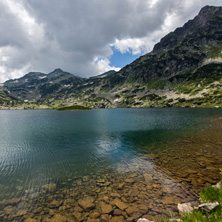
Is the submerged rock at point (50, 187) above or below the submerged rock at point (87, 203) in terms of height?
below

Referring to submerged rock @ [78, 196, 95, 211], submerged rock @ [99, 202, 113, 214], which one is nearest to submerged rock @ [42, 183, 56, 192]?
submerged rock @ [78, 196, 95, 211]

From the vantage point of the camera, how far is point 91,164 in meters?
22.3

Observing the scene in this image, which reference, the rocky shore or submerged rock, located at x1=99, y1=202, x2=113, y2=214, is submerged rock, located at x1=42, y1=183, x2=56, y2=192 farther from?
submerged rock, located at x1=99, y1=202, x2=113, y2=214

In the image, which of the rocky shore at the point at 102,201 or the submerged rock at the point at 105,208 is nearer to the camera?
the rocky shore at the point at 102,201

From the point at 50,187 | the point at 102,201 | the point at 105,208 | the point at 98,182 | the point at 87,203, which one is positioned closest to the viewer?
the point at 105,208

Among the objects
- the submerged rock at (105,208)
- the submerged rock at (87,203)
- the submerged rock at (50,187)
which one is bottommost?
the submerged rock at (50,187)

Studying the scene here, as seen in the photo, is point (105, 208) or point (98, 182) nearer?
point (105, 208)

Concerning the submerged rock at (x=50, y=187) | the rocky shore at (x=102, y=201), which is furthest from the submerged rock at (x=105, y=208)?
the submerged rock at (x=50, y=187)

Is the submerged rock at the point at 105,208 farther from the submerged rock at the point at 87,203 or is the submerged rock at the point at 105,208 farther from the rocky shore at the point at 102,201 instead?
the submerged rock at the point at 87,203

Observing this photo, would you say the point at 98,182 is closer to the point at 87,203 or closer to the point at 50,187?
the point at 87,203

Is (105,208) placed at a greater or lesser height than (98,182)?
greater

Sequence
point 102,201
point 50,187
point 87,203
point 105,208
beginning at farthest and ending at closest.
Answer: point 50,187 < point 102,201 < point 87,203 < point 105,208

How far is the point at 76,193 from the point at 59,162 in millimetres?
10659

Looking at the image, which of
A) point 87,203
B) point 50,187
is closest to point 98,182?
point 87,203
